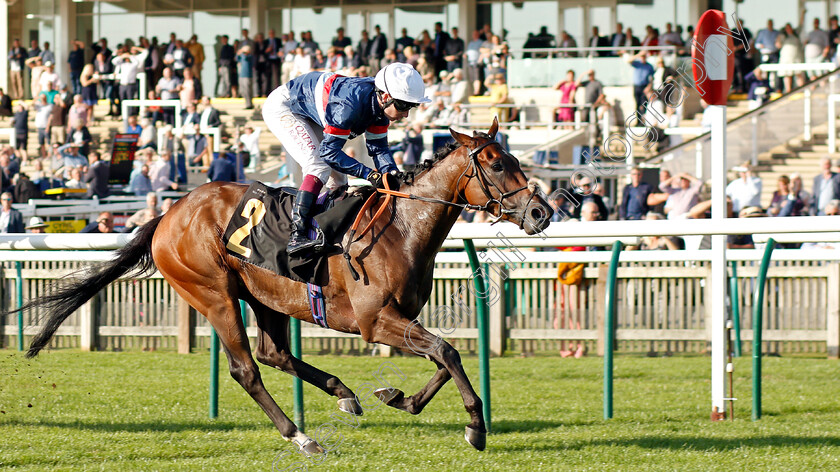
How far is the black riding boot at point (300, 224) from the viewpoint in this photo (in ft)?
16.0

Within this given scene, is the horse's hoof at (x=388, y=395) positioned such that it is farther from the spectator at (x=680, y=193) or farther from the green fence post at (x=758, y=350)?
the spectator at (x=680, y=193)

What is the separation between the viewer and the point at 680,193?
11242 millimetres

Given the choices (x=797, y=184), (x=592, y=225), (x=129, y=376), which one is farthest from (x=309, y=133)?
(x=797, y=184)

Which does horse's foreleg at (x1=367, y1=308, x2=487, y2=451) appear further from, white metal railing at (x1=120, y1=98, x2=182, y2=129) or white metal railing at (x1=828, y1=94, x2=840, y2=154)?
white metal railing at (x1=120, y1=98, x2=182, y2=129)

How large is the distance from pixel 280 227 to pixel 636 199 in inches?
280

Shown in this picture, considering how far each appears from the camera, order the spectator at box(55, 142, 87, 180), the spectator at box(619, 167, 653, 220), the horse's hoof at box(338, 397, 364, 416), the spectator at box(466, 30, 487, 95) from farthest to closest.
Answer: the spectator at box(466, 30, 487, 95) < the spectator at box(55, 142, 87, 180) < the spectator at box(619, 167, 653, 220) < the horse's hoof at box(338, 397, 364, 416)

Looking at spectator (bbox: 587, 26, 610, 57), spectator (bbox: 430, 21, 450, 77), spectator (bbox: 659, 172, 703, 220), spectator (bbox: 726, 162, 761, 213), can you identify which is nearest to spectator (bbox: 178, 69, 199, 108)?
spectator (bbox: 430, 21, 450, 77)

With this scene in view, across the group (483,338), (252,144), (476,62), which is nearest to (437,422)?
(483,338)

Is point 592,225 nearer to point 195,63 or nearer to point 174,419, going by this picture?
point 174,419

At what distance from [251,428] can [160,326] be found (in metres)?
3.65

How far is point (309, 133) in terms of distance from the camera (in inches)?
209

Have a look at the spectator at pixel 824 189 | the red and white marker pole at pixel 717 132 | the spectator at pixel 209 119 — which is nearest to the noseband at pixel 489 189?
the red and white marker pole at pixel 717 132

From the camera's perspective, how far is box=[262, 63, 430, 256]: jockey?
4.79 meters

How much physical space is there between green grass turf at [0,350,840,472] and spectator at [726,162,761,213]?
3.95 meters
